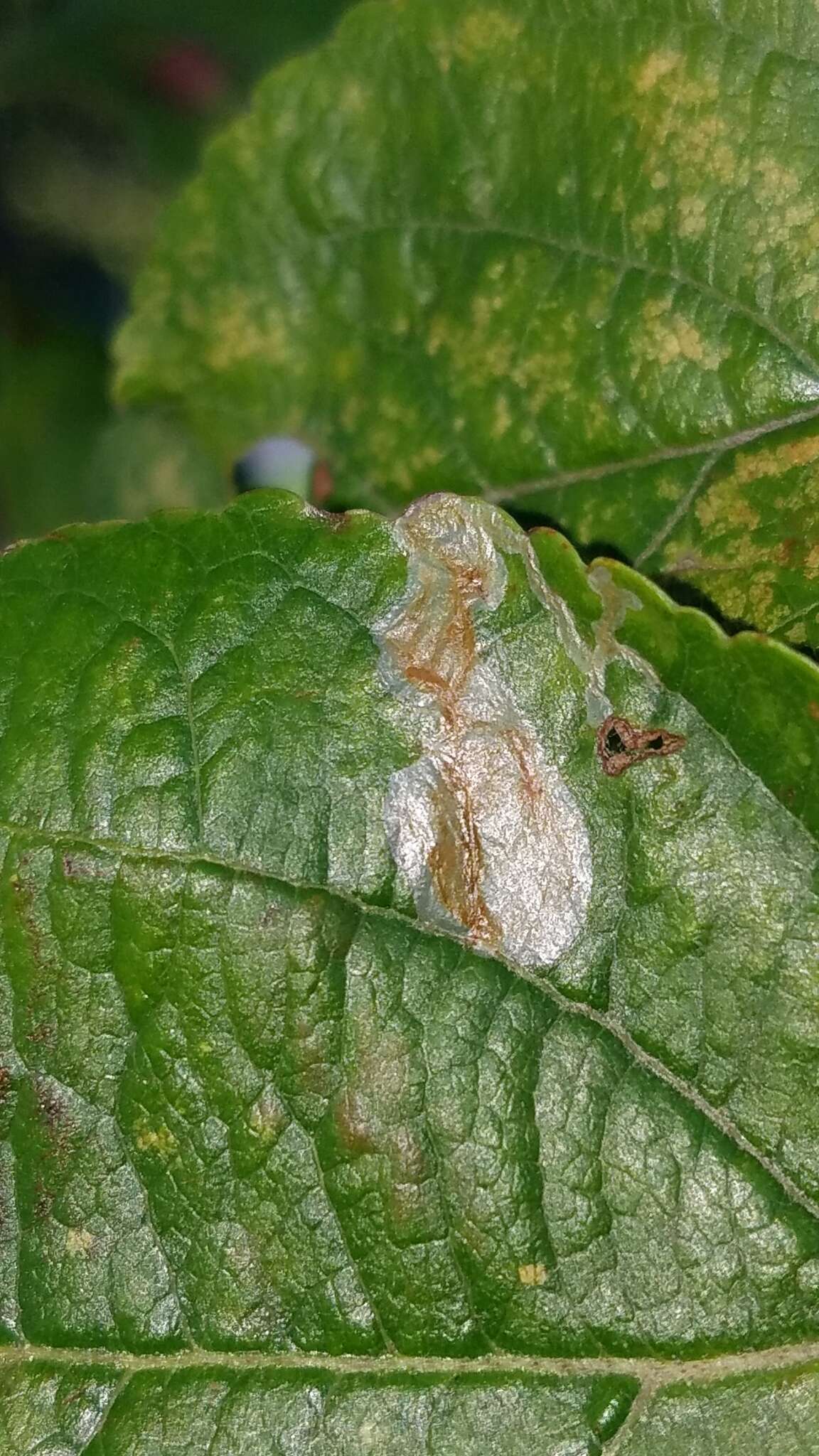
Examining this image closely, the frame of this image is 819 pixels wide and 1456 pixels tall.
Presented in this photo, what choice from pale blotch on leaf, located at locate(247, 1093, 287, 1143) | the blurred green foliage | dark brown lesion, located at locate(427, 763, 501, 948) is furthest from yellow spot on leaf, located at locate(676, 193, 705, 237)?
the blurred green foliage

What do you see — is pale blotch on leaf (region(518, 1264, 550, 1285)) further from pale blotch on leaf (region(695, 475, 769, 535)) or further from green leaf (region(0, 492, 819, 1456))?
pale blotch on leaf (region(695, 475, 769, 535))

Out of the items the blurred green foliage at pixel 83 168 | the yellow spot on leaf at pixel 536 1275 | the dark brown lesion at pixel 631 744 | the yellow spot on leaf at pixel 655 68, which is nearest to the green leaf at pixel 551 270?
the yellow spot on leaf at pixel 655 68

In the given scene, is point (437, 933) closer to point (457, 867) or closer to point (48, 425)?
point (457, 867)

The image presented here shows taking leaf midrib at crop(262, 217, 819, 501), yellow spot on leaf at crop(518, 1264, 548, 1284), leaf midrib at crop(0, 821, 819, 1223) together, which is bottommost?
yellow spot on leaf at crop(518, 1264, 548, 1284)

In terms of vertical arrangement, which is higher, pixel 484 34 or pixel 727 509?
pixel 484 34

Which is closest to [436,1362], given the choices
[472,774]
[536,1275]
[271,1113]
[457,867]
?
[536,1275]

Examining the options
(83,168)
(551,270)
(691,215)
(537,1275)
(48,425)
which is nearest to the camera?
(537,1275)

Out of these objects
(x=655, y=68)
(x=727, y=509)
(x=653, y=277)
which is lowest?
(x=727, y=509)

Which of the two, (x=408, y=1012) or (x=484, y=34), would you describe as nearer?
(x=408, y=1012)
